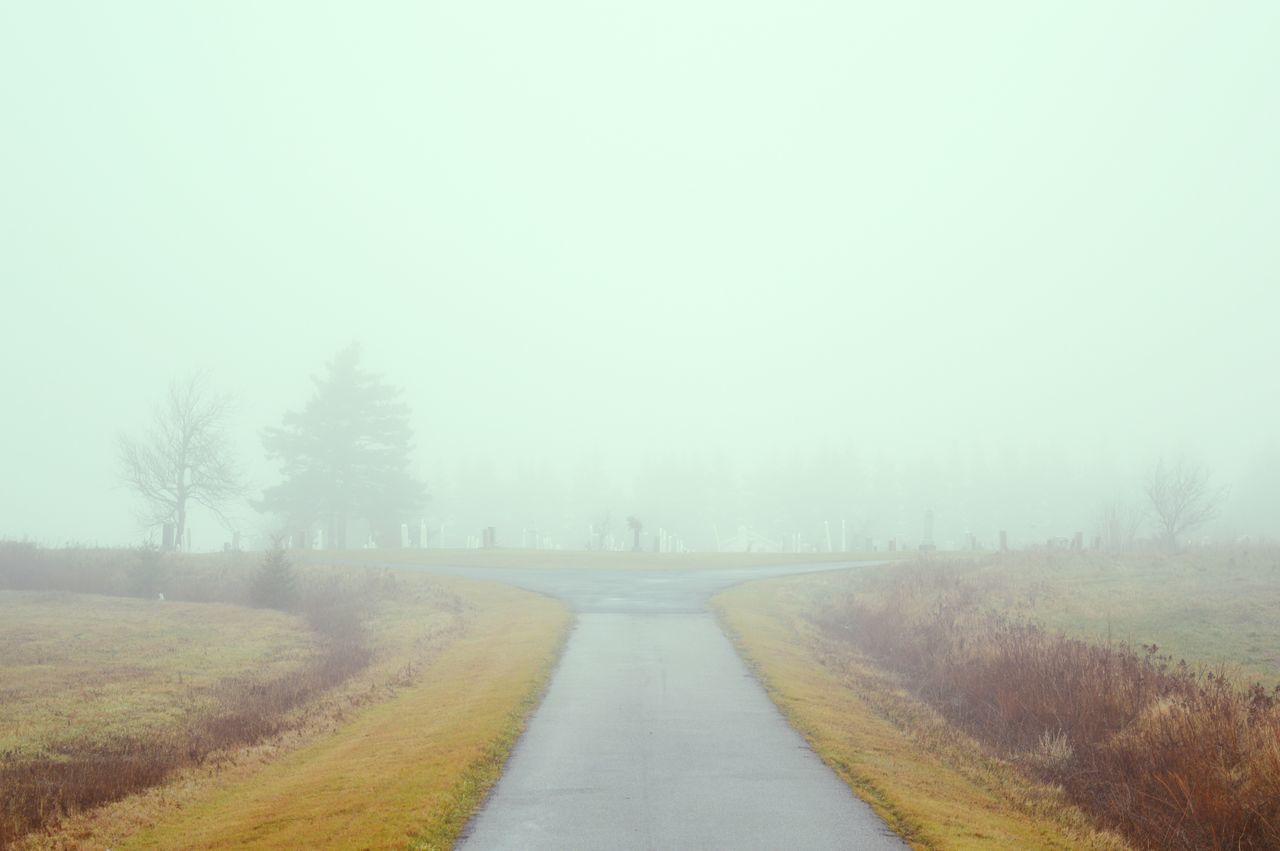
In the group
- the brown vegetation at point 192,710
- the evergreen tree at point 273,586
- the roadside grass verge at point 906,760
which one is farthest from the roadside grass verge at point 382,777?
the evergreen tree at point 273,586

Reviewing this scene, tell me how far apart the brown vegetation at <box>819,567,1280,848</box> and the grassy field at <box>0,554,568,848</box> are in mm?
8635

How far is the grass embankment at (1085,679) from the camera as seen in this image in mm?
12391

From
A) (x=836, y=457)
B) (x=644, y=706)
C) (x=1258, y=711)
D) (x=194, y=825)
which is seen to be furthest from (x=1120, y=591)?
(x=836, y=457)

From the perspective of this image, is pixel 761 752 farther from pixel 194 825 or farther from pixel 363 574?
pixel 363 574

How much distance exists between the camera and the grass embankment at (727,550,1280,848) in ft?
40.7

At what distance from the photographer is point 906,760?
14.4 m

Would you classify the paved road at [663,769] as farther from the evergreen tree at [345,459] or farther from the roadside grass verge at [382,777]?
the evergreen tree at [345,459]

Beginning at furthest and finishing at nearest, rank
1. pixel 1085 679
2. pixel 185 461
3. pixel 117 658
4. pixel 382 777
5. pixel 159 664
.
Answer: pixel 185 461, pixel 117 658, pixel 159 664, pixel 1085 679, pixel 382 777

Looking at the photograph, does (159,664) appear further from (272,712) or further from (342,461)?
(342,461)

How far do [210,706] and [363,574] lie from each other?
20363mm

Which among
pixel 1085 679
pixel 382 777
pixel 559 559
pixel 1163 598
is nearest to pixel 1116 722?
pixel 1085 679

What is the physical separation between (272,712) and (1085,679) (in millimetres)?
15862

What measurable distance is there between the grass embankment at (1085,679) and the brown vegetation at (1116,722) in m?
0.03

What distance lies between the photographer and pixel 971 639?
24.6m
